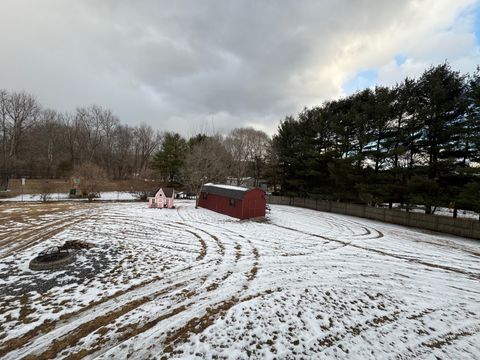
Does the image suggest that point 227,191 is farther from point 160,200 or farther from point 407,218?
point 407,218

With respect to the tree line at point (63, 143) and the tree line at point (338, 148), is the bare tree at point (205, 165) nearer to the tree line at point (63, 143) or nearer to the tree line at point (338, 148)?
the tree line at point (338, 148)

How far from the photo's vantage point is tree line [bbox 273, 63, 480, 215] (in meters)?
17.0

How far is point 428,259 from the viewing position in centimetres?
1050

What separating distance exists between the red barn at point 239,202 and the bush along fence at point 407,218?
11.3 m

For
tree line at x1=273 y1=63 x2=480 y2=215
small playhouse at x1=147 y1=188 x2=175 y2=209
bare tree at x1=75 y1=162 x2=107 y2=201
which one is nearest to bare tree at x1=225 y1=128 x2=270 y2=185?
tree line at x1=273 y1=63 x2=480 y2=215

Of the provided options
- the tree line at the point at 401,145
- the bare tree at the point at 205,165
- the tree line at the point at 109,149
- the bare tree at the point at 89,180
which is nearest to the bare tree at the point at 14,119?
the tree line at the point at 109,149

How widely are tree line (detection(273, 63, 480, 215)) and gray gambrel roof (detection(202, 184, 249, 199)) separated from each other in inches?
463

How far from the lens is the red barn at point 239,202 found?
19.4m

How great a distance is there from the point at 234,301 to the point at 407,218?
2128cm

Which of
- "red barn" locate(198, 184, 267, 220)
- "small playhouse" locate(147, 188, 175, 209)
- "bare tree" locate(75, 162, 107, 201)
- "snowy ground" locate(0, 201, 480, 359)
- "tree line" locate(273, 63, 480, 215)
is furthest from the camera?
"bare tree" locate(75, 162, 107, 201)

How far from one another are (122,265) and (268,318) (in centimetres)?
599

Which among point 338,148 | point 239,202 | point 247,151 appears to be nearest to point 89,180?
point 239,202

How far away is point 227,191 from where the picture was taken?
848 inches

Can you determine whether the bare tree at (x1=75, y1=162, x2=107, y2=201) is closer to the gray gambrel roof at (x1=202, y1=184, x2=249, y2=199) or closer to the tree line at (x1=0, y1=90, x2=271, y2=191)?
the tree line at (x1=0, y1=90, x2=271, y2=191)
